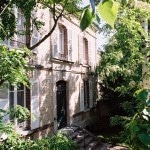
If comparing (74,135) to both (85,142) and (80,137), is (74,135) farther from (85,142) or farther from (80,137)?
(85,142)

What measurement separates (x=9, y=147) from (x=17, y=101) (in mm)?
4643

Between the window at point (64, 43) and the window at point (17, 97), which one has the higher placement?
the window at point (64, 43)

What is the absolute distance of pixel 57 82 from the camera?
563 inches

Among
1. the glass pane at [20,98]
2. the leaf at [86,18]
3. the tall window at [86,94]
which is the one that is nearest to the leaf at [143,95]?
the leaf at [86,18]

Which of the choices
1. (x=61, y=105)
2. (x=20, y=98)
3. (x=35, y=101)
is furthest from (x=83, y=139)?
(x=20, y=98)

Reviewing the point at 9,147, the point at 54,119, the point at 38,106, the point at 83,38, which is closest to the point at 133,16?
the point at 38,106

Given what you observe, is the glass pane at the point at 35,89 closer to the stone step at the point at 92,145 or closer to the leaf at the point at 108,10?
the stone step at the point at 92,145

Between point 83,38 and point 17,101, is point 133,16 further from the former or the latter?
point 83,38

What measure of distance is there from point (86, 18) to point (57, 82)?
44.1ft

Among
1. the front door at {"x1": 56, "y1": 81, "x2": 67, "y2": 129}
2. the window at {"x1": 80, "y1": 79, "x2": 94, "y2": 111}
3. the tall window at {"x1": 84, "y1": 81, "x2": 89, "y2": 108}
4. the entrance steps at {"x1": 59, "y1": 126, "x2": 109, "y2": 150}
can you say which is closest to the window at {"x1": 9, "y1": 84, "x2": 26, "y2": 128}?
the entrance steps at {"x1": 59, "y1": 126, "x2": 109, "y2": 150}

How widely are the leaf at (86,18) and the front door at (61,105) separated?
13.5 m

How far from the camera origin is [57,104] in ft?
47.0

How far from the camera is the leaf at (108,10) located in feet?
2.52

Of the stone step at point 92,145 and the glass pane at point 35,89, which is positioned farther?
the stone step at point 92,145
